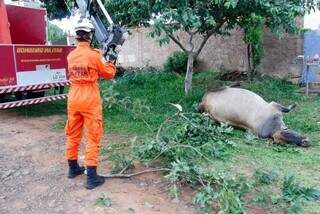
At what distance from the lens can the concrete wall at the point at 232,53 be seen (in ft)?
37.7

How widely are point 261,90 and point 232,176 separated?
5.51 m

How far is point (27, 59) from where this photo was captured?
8047 mm

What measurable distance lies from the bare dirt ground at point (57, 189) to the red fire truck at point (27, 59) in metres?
1.90

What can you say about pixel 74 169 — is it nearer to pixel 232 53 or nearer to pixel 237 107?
pixel 237 107

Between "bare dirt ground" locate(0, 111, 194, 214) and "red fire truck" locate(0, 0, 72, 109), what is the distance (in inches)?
74.7

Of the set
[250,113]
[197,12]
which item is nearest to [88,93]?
[250,113]

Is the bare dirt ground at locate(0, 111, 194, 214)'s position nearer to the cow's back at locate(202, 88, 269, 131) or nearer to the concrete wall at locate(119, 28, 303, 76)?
the cow's back at locate(202, 88, 269, 131)

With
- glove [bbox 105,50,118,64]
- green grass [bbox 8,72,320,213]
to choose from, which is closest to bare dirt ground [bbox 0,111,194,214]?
green grass [bbox 8,72,320,213]

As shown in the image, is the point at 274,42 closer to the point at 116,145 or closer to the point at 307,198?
the point at 116,145

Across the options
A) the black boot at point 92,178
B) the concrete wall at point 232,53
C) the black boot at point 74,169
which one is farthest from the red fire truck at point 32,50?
the black boot at point 92,178

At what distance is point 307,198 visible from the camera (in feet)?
14.6

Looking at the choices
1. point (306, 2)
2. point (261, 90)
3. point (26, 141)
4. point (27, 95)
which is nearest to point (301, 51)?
point (261, 90)

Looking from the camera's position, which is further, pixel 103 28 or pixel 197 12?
pixel 103 28

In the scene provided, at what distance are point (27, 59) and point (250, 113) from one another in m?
3.99
